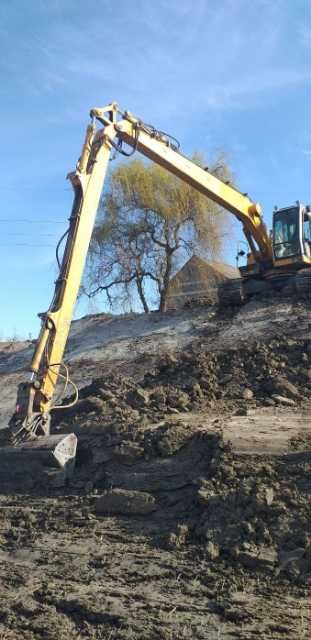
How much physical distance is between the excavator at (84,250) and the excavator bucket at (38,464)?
1 cm

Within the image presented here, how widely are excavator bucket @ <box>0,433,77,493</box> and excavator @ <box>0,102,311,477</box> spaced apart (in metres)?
0.01

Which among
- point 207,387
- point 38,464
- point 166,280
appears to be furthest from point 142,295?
point 38,464

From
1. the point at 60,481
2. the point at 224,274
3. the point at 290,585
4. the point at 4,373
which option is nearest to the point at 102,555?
the point at 290,585

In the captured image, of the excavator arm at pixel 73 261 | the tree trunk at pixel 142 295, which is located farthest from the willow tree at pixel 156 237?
the excavator arm at pixel 73 261

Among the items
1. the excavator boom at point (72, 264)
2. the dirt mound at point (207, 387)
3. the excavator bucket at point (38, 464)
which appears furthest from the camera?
the dirt mound at point (207, 387)

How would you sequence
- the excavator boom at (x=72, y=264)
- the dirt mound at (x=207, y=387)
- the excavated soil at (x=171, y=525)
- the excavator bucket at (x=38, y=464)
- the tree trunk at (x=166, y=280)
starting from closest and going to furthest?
the excavated soil at (x=171, y=525)
the excavator bucket at (x=38, y=464)
the excavator boom at (x=72, y=264)
the dirt mound at (x=207, y=387)
the tree trunk at (x=166, y=280)

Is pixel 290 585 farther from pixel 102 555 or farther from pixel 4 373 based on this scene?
pixel 4 373

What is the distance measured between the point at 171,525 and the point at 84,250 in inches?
178

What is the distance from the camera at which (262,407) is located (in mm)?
8844

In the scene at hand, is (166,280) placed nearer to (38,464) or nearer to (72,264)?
(72,264)

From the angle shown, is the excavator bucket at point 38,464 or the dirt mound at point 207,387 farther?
the dirt mound at point 207,387

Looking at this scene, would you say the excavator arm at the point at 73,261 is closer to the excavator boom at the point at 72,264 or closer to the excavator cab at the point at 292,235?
the excavator boom at the point at 72,264

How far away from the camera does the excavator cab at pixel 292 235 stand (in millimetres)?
15742

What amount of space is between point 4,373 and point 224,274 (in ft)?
30.8
